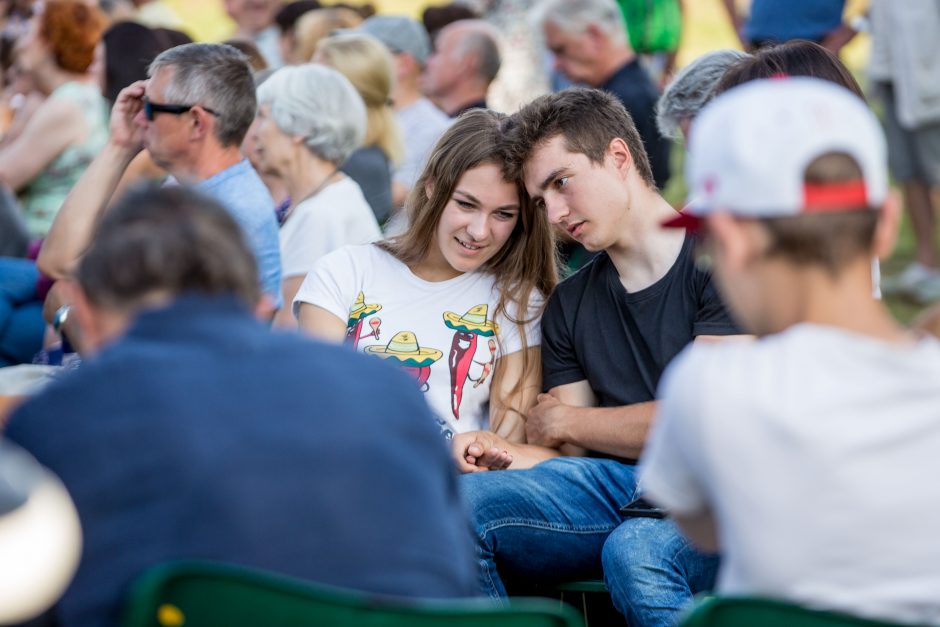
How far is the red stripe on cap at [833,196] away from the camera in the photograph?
1.77 meters

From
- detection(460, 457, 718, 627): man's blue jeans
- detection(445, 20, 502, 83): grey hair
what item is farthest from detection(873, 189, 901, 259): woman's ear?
detection(445, 20, 502, 83): grey hair

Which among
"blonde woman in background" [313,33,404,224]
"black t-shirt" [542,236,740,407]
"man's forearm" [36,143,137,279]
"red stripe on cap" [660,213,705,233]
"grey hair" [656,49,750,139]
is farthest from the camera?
"blonde woman in background" [313,33,404,224]

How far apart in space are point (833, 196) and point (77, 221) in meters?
3.25

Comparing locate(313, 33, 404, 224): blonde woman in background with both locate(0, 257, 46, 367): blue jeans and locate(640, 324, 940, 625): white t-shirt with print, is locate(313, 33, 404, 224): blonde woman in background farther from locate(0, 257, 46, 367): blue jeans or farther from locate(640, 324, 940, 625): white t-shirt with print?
locate(640, 324, 940, 625): white t-shirt with print

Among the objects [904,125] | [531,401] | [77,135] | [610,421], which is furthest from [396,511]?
[904,125]

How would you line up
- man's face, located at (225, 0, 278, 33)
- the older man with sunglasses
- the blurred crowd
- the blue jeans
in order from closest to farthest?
1. the blurred crowd
2. the older man with sunglasses
3. the blue jeans
4. man's face, located at (225, 0, 278, 33)

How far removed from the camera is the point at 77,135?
6.01 m

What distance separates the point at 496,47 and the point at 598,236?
12.2ft

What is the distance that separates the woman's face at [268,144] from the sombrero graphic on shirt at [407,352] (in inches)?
57.7

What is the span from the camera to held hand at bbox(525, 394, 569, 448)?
345 cm

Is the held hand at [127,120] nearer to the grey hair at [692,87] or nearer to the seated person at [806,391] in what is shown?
the grey hair at [692,87]

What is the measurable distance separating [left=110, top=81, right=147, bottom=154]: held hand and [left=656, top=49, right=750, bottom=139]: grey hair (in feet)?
6.09

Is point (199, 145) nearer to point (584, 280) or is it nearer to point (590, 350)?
point (584, 280)

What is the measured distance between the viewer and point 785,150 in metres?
1.76
